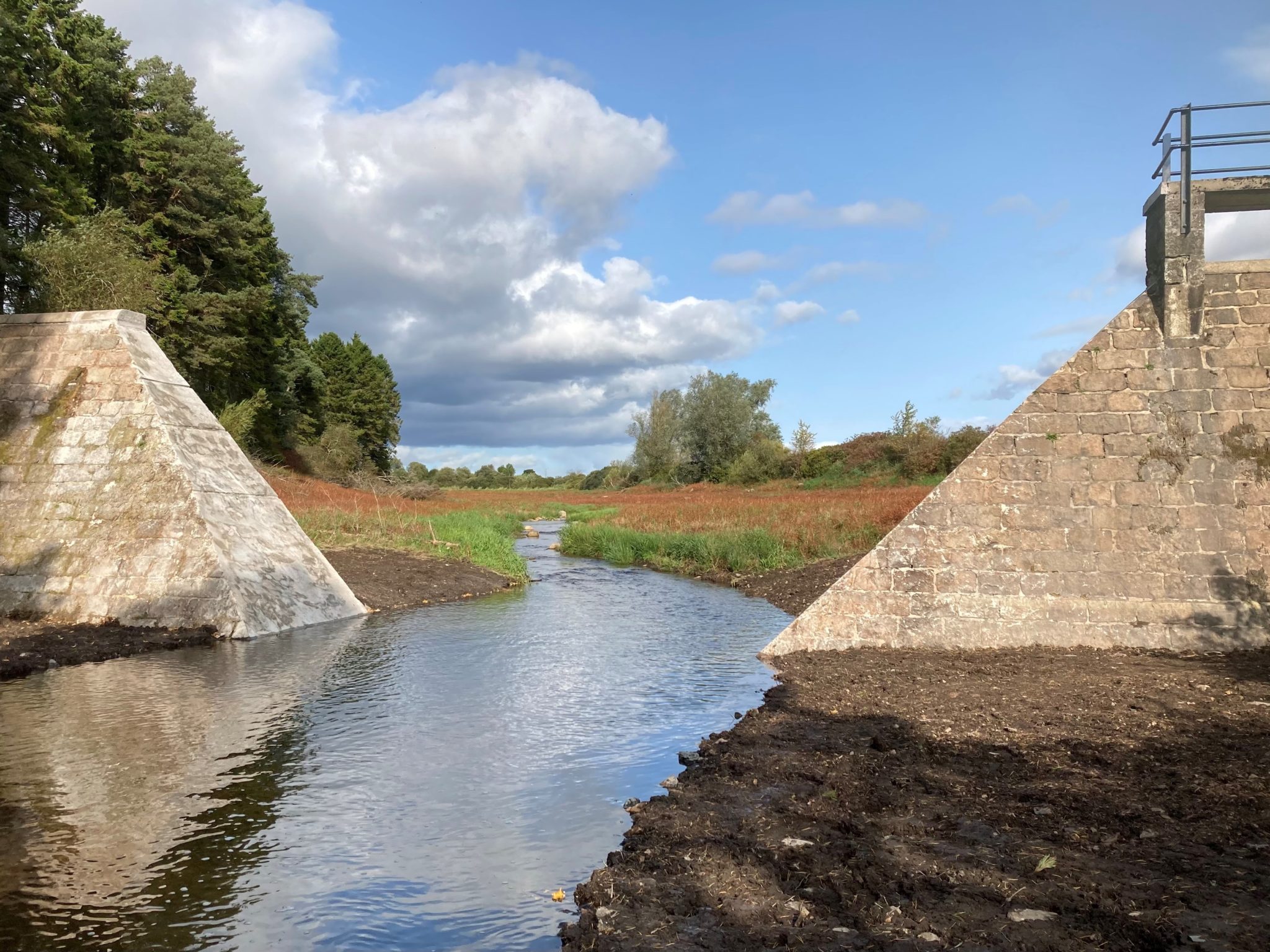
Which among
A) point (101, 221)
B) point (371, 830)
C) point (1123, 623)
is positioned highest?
point (101, 221)

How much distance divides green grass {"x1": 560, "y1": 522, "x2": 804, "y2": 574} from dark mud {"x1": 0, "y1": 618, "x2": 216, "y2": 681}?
40.5 ft

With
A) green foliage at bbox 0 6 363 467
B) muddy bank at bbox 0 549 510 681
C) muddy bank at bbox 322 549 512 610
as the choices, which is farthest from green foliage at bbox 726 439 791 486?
muddy bank at bbox 0 549 510 681

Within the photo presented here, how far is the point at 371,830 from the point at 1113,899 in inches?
150

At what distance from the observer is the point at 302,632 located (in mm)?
11070

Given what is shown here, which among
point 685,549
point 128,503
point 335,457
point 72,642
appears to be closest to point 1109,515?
point 72,642

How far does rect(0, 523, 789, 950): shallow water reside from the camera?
385 cm

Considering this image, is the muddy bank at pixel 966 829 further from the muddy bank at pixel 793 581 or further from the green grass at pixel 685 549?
the green grass at pixel 685 549

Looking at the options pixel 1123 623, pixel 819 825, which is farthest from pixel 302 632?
pixel 1123 623

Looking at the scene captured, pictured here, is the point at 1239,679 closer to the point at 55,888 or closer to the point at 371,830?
the point at 371,830

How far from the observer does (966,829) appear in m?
4.32

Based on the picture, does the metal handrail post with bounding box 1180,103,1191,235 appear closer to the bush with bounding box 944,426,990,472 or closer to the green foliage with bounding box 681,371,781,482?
the bush with bounding box 944,426,990,472

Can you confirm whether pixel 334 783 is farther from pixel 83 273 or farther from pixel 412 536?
pixel 83 273

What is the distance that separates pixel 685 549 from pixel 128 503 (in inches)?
527

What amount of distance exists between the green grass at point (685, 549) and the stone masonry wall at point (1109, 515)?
9.94 meters
